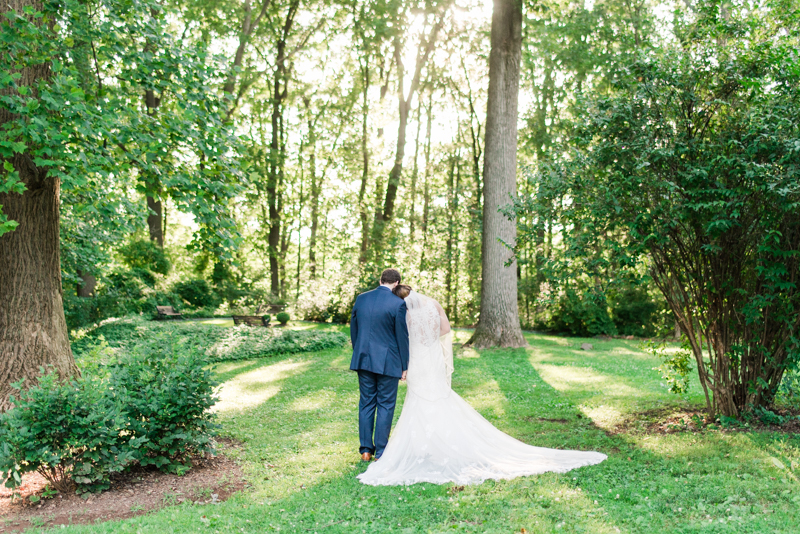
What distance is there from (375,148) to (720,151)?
911 inches

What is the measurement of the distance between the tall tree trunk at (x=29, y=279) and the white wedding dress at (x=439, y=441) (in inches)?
169

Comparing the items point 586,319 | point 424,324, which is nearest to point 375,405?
point 424,324

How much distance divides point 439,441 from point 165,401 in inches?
110

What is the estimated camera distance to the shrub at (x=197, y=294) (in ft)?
88.1

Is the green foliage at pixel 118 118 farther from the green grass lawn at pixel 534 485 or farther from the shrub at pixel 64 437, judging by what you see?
the green grass lawn at pixel 534 485

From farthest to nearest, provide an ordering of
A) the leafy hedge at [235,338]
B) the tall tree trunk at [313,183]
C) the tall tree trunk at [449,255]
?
the tall tree trunk at [313,183]
the tall tree trunk at [449,255]
the leafy hedge at [235,338]

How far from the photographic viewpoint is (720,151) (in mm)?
5922

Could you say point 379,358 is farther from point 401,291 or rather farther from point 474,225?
point 474,225

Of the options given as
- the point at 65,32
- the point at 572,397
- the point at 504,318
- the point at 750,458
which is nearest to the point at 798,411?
the point at 750,458

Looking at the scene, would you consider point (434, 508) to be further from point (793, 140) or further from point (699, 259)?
point (793, 140)

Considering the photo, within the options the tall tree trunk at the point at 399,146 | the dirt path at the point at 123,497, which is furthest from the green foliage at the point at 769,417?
the tall tree trunk at the point at 399,146

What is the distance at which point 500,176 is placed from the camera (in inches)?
594

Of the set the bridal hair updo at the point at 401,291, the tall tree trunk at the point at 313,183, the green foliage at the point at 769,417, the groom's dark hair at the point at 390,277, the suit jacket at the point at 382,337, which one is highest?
the tall tree trunk at the point at 313,183

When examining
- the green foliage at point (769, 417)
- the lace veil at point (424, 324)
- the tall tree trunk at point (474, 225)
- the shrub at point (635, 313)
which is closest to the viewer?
the lace veil at point (424, 324)
